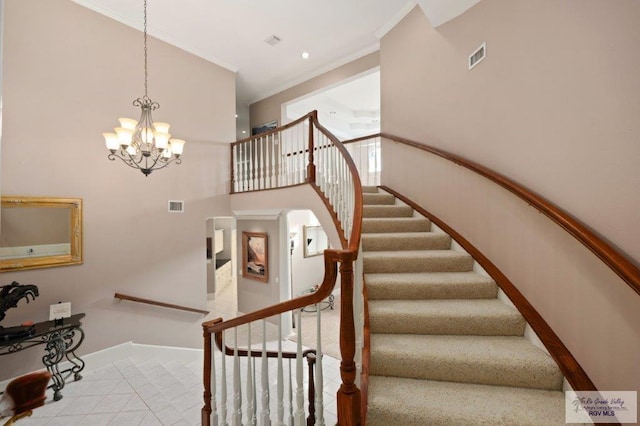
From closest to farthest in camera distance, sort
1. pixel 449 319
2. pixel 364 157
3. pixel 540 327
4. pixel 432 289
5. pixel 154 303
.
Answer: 1. pixel 540 327
2. pixel 449 319
3. pixel 432 289
4. pixel 154 303
5. pixel 364 157

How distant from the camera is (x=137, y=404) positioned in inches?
113

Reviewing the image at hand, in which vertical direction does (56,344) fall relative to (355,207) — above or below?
below

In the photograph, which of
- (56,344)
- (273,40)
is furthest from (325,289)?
(273,40)

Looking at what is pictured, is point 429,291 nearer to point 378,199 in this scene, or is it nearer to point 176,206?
point 378,199

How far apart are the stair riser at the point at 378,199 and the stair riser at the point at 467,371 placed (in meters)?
2.48

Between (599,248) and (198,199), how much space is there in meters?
4.85

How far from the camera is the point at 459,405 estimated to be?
1644 mm

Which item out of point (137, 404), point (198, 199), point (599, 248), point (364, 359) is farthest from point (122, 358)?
point (599, 248)

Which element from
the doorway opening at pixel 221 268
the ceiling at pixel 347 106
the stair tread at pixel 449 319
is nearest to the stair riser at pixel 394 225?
the stair tread at pixel 449 319

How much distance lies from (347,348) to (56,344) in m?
3.52

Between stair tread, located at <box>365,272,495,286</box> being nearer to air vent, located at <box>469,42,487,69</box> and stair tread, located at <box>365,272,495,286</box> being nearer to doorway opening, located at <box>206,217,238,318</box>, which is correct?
air vent, located at <box>469,42,487,69</box>

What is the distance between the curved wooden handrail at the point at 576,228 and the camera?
139 centimetres

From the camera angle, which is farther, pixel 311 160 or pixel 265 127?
pixel 265 127

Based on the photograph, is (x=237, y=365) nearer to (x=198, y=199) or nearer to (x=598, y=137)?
(x=598, y=137)
